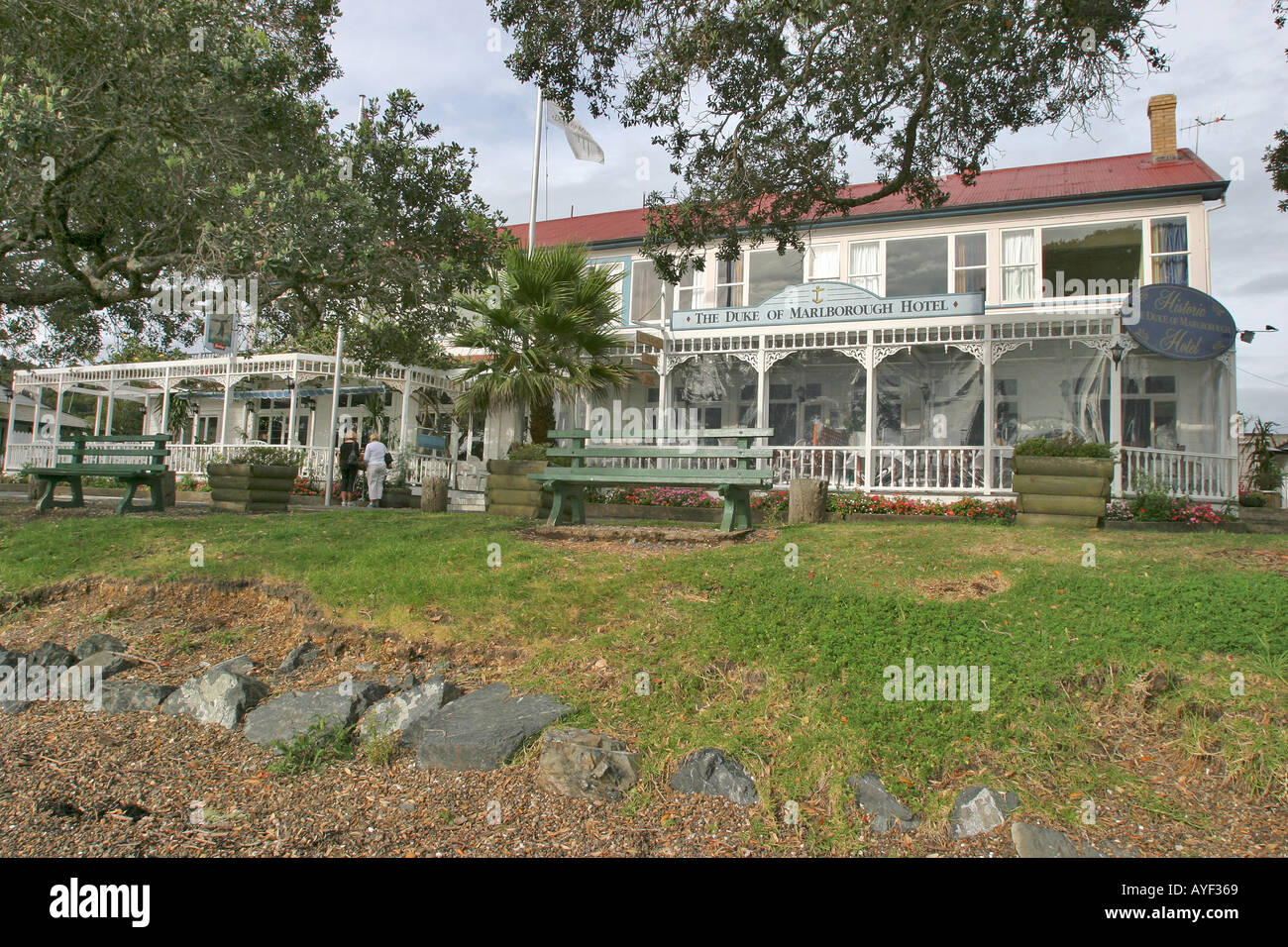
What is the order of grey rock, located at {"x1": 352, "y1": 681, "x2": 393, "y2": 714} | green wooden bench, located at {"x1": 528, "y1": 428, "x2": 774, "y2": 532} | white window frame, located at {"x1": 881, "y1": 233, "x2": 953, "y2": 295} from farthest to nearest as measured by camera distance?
white window frame, located at {"x1": 881, "y1": 233, "x2": 953, "y2": 295} < green wooden bench, located at {"x1": 528, "y1": 428, "x2": 774, "y2": 532} < grey rock, located at {"x1": 352, "y1": 681, "x2": 393, "y2": 714}

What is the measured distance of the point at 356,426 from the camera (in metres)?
24.0

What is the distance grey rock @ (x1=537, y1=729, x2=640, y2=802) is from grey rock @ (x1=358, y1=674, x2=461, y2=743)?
0.88 m

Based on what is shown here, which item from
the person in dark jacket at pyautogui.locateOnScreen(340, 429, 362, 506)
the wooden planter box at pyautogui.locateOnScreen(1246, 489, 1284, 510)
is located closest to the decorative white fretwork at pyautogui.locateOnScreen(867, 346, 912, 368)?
the wooden planter box at pyautogui.locateOnScreen(1246, 489, 1284, 510)

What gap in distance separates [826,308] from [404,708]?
12.4m

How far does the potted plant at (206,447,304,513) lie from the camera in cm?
1182

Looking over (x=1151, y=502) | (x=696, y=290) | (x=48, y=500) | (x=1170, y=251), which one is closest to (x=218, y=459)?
(x=48, y=500)

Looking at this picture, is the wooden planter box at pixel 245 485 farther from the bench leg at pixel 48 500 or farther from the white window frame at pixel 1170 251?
the white window frame at pixel 1170 251

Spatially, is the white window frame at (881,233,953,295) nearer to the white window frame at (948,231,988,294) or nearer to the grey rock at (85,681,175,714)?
the white window frame at (948,231,988,294)

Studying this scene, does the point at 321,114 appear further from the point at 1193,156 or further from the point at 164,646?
the point at 1193,156

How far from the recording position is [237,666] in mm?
5238

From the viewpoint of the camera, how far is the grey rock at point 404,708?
14.4ft

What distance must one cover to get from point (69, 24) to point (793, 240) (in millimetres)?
9182

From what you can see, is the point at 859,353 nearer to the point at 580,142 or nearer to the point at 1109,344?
the point at 1109,344

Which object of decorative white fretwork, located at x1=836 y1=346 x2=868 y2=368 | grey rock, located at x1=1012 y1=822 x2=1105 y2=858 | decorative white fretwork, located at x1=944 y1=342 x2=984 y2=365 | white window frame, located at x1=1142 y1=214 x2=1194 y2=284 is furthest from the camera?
white window frame, located at x1=1142 y1=214 x2=1194 y2=284
